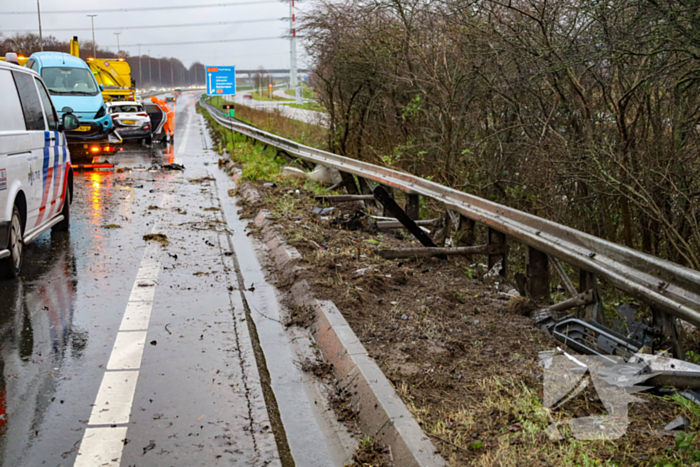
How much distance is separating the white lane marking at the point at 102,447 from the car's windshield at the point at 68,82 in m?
17.5

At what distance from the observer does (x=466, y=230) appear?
25.0 ft

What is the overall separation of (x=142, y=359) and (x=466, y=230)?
4.18 meters

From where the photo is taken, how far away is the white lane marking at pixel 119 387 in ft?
11.5

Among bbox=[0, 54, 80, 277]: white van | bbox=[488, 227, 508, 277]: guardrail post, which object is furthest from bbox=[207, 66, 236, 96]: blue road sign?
bbox=[488, 227, 508, 277]: guardrail post

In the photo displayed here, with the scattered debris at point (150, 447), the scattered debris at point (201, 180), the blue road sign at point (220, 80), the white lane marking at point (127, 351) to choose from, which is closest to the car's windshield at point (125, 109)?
the blue road sign at point (220, 80)

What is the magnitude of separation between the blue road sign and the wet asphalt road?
1692cm

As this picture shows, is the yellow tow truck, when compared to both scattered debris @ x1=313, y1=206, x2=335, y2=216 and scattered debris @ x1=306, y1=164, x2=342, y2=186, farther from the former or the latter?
scattered debris @ x1=313, y1=206, x2=335, y2=216

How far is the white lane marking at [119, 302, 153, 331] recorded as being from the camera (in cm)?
546

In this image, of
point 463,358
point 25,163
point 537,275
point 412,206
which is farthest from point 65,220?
point 463,358

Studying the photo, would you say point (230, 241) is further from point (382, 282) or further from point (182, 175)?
point (182, 175)

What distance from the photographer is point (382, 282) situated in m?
6.39

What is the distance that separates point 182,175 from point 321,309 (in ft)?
37.7

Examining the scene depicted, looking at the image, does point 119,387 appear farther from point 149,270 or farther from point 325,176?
point 325,176

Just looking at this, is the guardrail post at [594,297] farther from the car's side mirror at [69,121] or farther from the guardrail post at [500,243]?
the car's side mirror at [69,121]
